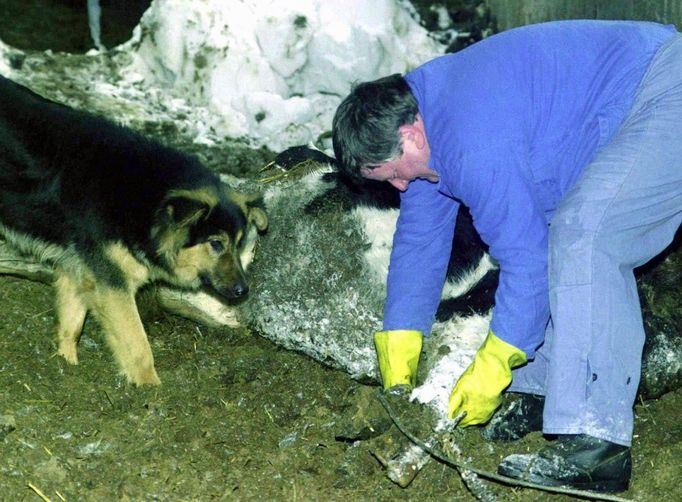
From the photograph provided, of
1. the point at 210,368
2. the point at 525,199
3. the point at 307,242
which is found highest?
the point at 525,199

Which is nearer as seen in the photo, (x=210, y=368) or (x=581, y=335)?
(x=581, y=335)

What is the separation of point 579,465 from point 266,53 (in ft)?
20.2

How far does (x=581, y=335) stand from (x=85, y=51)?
270 inches

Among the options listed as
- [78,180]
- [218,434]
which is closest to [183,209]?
[78,180]

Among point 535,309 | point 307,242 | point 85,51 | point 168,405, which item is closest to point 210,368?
point 168,405

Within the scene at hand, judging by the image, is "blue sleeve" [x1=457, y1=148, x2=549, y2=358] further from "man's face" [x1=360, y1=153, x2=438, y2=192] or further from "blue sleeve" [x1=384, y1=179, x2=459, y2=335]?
"blue sleeve" [x1=384, y1=179, x2=459, y2=335]

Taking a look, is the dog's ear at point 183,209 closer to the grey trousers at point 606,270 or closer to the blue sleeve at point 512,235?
the blue sleeve at point 512,235

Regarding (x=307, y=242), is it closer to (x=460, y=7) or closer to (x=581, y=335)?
(x=581, y=335)

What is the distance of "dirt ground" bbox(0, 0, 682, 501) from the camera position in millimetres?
4391

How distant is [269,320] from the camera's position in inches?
227

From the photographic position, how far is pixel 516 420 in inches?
191

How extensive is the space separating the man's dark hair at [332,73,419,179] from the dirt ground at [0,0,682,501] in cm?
140

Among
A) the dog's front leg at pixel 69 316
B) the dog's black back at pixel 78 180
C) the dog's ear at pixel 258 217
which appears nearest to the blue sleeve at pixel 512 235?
the dog's ear at pixel 258 217

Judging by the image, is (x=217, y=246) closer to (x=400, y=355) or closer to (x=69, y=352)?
(x=69, y=352)
